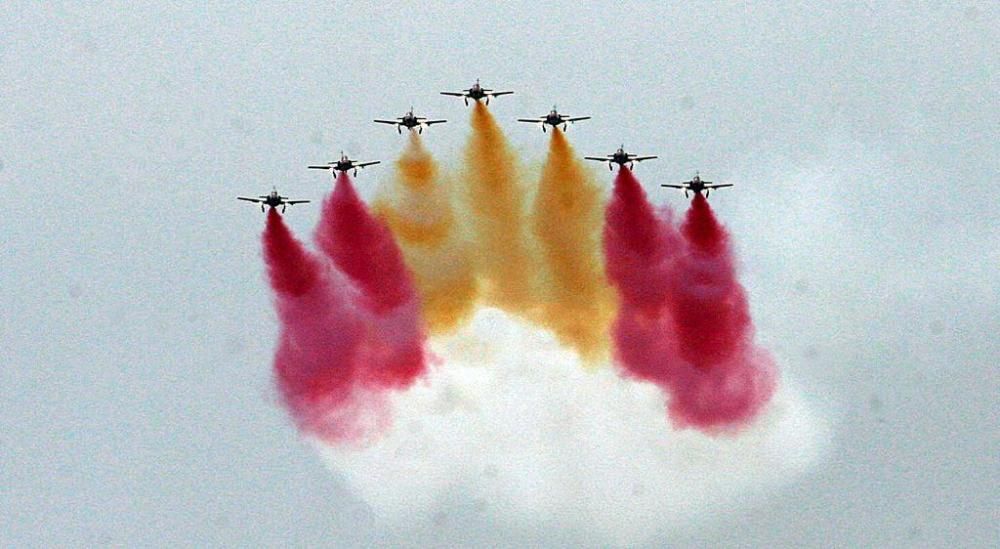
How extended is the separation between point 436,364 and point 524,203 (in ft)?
23.1

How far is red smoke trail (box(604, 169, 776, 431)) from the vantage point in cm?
13488

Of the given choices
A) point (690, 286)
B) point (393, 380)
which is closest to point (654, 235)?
point (690, 286)

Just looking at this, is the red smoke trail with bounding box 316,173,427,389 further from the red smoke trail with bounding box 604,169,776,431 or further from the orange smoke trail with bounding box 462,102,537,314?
the red smoke trail with bounding box 604,169,776,431

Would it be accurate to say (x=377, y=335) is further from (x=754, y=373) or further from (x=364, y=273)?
(x=754, y=373)

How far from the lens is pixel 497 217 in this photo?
13638cm

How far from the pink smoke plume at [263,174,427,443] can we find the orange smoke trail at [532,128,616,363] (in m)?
4.75

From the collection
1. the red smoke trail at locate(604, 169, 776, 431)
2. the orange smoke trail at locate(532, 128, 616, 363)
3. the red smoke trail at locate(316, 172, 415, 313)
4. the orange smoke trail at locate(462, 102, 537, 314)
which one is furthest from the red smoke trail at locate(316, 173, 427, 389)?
the red smoke trail at locate(604, 169, 776, 431)

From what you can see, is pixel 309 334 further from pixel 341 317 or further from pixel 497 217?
pixel 497 217

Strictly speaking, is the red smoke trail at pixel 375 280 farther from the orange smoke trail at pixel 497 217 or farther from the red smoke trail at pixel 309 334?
the orange smoke trail at pixel 497 217

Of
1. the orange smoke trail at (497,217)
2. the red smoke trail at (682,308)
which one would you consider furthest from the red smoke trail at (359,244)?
the red smoke trail at (682,308)

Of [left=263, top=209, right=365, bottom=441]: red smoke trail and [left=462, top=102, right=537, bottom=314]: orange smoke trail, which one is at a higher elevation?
[left=462, top=102, right=537, bottom=314]: orange smoke trail

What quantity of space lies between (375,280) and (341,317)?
5.73 ft

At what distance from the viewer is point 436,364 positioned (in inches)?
5482

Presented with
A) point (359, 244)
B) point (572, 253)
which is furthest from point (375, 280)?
point (572, 253)
